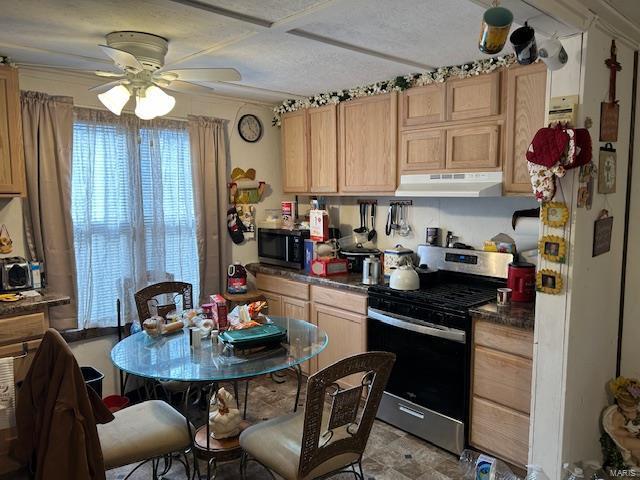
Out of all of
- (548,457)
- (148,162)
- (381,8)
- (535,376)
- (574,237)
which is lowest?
(548,457)

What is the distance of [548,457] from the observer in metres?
2.11

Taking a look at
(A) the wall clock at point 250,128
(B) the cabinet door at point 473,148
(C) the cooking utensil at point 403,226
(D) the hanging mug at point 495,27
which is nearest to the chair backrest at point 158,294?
(A) the wall clock at point 250,128

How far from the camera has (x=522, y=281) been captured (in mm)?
2727

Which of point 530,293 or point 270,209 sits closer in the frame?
point 530,293

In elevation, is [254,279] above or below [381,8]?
below

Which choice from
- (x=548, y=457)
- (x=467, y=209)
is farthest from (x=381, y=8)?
(x=548, y=457)

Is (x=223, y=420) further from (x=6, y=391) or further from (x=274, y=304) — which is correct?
(x=274, y=304)

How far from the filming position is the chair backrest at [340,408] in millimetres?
1775

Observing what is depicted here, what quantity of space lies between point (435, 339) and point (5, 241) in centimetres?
272

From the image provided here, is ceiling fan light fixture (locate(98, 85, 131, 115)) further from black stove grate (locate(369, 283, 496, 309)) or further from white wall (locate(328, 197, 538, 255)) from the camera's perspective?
white wall (locate(328, 197, 538, 255))

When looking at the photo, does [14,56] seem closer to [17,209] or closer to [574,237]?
[17,209]

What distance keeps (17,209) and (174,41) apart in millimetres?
1540

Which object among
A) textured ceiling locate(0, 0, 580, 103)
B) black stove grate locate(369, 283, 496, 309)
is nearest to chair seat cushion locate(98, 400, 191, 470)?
black stove grate locate(369, 283, 496, 309)

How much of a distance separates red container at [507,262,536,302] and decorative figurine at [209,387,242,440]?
1745 mm
